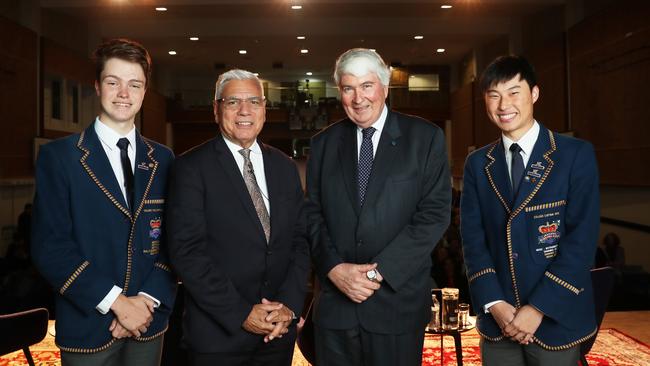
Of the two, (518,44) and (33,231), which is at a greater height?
(518,44)

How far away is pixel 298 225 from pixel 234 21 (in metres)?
12.5

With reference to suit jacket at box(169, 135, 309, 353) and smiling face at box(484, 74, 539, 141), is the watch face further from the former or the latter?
smiling face at box(484, 74, 539, 141)

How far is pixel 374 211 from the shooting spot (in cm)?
220

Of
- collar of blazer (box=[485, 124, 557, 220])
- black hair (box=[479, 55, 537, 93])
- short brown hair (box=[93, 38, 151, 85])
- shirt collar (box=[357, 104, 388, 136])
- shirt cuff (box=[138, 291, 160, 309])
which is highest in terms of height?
short brown hair (box=[93, 38, 151, 85])

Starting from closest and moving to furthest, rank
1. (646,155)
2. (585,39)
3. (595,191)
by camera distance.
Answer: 1. (595,191)
2. (646,155)
3. (585,39)

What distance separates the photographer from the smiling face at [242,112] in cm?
220

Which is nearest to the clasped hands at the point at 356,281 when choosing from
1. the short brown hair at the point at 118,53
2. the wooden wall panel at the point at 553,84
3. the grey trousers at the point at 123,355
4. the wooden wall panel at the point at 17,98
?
the grey trousers at the point at 123,355

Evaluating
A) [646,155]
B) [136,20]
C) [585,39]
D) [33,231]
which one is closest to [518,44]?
[585,39]

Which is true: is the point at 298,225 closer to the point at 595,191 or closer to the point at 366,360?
the point at 366,360

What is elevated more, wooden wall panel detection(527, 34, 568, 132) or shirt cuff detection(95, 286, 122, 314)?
wooden wall panel detection(527, 34, 568, 132)

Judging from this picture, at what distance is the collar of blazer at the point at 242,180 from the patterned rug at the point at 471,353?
91.2 inches

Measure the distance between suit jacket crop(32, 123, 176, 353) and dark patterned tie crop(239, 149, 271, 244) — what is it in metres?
0.38

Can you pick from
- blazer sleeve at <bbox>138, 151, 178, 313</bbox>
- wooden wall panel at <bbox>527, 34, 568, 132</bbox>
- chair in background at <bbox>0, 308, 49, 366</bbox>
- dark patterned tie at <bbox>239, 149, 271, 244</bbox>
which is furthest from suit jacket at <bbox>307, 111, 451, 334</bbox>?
wooden wall panel at <bbox>527, 34, 568, 132</bbox>

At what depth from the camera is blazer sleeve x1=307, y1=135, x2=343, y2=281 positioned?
87.2 inches
